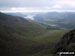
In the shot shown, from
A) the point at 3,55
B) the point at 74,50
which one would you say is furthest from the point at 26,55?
the point at 74,50

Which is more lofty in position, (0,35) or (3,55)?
(0,35)

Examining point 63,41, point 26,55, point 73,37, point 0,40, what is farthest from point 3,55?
point 73,37

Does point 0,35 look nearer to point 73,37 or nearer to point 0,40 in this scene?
point 0,40

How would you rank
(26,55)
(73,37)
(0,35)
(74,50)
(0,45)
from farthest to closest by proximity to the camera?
(0,35) → (0,45) → (26,55) → (73,37) → (74,50)

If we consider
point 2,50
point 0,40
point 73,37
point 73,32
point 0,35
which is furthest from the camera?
point 0,35

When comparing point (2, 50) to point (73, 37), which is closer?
point (73, 37)

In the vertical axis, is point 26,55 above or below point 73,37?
below

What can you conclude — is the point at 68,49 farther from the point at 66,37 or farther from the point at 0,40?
the point at 0,40

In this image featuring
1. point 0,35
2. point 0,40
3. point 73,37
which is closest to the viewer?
point 73,37

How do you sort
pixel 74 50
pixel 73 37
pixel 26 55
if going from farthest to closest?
pixel 26 55 → pixel 73 37 → pixel 74 50
